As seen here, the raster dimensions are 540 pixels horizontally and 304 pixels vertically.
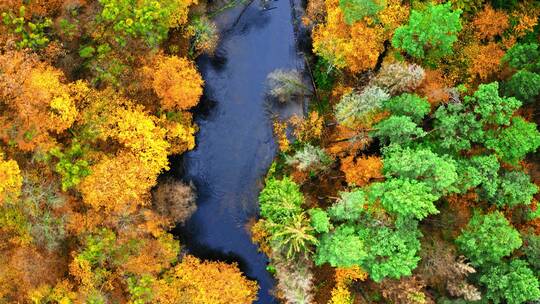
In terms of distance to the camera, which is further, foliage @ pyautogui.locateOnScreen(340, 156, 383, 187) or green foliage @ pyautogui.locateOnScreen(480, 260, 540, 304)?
foliage @ pyautogui.locateOnScreen(340, 156, 383, 187)

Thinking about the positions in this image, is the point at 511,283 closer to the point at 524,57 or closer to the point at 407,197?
the point at 407,197

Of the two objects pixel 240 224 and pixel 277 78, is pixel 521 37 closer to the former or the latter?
pixel 277 78

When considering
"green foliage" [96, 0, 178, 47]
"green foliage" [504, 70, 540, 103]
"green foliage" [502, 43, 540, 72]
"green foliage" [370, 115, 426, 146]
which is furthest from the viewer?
"green foliage" [96, 0, 178, 47]

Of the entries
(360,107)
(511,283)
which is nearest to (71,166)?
(360,107)

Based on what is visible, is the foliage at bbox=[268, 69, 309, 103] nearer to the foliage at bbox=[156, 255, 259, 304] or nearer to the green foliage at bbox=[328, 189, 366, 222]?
the green foliage at bbox=[328, 189, 366, 222]

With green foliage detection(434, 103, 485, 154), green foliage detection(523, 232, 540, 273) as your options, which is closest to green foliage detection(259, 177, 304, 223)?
green foliage detection(434, 103, 485, 154)

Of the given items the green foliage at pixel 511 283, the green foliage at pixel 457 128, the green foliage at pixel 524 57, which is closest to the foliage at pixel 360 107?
the green foliage at pixel 457 128

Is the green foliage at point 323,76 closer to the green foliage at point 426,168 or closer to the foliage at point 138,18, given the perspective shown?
the green foliage at point 426,168
